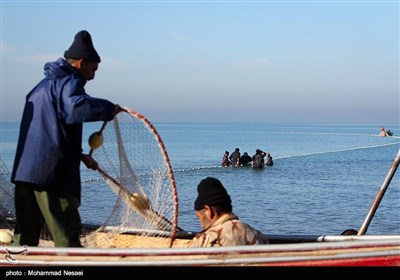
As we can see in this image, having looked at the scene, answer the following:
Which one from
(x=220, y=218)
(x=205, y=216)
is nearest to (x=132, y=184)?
(x=205, y=216)

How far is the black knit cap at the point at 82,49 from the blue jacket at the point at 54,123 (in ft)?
0.33

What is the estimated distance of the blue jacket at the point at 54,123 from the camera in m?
4.39

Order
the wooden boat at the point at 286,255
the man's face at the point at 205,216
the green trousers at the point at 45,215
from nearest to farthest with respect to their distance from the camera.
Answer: the wooden boat at the point at 286,255 < the man's face at the point at 205,216 < the green trousers at the point at 45,215

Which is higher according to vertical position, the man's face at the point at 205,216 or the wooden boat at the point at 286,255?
the man's face at the point at 205,216

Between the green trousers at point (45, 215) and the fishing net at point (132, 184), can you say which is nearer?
the green trousers at point (45, 215)

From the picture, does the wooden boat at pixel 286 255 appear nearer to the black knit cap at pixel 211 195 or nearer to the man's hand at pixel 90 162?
the black knit cap at pixel 211 195

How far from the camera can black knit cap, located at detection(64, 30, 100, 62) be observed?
4.62 meters

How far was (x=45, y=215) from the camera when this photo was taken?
4.63 metres

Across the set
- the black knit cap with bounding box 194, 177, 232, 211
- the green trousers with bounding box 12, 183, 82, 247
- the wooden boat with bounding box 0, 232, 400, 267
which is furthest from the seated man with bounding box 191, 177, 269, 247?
the green trousers with bounding box 12, 183, 82, 247

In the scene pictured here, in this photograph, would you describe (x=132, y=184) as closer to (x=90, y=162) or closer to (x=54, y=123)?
A: (x=90, y=162)

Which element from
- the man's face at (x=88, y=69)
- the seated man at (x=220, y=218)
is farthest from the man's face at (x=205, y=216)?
the man's face at (x=88, y=69)

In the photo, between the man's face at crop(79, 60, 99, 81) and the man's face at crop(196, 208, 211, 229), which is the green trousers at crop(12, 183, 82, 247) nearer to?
the man's face at crop(79, 60, 99, 81)

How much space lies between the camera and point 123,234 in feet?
19.4
